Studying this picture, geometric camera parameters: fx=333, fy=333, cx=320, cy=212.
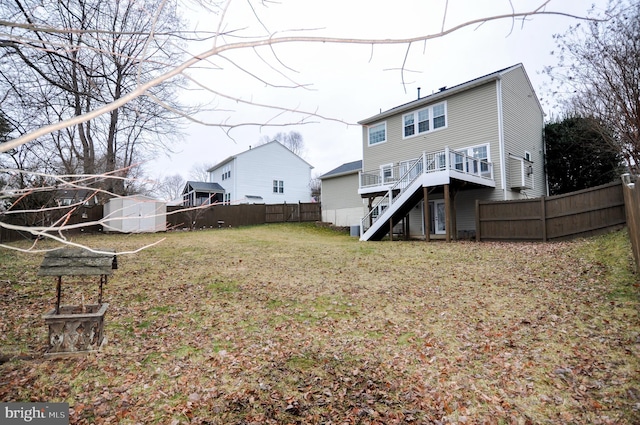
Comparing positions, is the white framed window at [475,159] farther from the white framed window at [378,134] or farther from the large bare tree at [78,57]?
the large bare tree at [78,57]

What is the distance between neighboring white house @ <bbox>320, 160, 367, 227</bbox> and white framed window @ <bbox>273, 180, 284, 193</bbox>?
6.97 meters

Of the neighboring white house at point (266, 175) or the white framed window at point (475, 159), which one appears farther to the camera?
the neighboring white house at point (266, 175)

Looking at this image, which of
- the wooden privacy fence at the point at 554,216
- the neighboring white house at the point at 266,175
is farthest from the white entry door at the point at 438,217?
the neighboring white house at the point at 266,175

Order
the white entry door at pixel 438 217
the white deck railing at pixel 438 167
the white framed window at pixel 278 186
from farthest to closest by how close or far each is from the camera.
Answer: the white framed window at pixel 278 186
the white entry door at pixel 438 217
the white deck railing at pixel 438 167

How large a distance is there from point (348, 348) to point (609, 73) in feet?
41.1

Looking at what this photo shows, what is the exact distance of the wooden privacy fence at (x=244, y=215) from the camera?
20.5 m

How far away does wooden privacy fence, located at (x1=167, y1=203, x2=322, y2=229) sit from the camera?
2055 cm

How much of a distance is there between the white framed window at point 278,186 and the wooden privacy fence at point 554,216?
63.6 feet

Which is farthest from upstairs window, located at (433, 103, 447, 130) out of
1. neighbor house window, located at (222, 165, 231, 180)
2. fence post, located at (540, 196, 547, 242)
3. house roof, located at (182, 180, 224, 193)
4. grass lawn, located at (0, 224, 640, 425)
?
house roof, located at (182, 180, 224, 193)

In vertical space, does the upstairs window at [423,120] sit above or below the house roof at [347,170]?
above

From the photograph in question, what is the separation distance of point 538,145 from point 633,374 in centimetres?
1665

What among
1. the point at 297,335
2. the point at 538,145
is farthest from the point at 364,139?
the point at 297,335

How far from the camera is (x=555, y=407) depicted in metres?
3.08

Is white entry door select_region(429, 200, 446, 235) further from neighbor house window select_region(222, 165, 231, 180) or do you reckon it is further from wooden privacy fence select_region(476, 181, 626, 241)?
neighbor house window select_region(222, 165, 231, 180)
